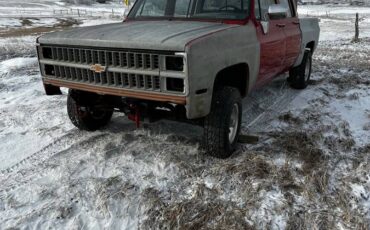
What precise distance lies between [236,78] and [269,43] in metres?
0.76

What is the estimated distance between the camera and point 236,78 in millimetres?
4547

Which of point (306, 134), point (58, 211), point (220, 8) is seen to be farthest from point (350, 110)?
point (58, 211)

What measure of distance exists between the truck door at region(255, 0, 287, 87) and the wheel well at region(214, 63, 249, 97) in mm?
397

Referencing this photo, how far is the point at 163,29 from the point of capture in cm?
399

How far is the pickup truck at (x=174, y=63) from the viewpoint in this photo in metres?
3.55

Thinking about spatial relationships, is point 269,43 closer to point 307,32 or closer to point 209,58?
point 209,58

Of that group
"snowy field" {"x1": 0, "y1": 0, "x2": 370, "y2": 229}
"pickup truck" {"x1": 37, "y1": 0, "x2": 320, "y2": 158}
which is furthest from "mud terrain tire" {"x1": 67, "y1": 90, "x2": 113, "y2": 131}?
"snowy field" {"x1": 0, "y1": 0, "x2": 370, "y2": 229}

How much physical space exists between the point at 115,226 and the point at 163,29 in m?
1.99

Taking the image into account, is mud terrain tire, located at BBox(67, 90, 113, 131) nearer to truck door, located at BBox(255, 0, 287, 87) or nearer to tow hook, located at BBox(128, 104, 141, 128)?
tow hook, located at BBox(128, 104, 141, 128)

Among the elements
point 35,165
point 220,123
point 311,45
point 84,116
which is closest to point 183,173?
point 220,123

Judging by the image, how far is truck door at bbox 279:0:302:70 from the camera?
18.8ft

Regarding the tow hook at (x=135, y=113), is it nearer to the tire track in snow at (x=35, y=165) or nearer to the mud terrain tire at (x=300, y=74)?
the tire track in snow at (x=35, y=165)

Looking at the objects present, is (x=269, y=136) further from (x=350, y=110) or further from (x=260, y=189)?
(x=350, y=110)

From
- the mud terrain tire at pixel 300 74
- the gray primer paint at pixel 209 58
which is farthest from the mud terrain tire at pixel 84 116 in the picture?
the mud terrain tire at pixel 300 74
